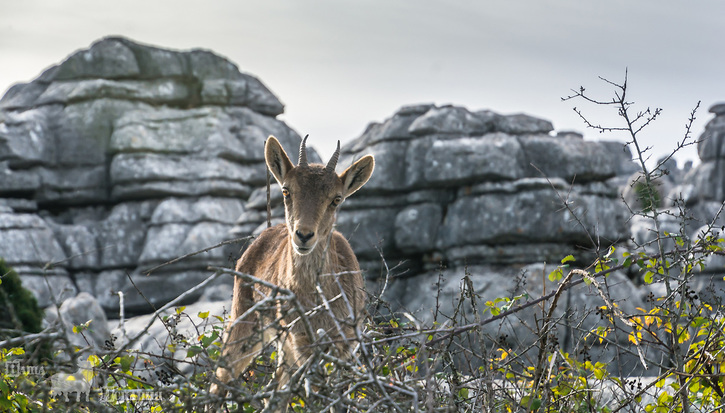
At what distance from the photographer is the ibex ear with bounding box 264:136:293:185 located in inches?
263

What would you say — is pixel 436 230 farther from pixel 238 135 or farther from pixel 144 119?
pixel 144 119

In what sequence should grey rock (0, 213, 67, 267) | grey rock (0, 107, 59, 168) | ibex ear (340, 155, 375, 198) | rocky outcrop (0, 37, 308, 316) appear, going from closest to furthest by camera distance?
ibex ear (340, 155, 375, 198)
grey rock (0, 213, 67, 267)
rocky outcrop (0, 37, 308, 316)
grey rock (0, 107, 59, 168)

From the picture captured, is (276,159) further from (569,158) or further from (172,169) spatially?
(172,169)

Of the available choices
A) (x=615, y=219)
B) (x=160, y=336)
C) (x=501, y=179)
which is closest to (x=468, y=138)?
(x=501, y=179)

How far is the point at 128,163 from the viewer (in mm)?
34969

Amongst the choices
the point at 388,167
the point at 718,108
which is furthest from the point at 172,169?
the point at 718,108

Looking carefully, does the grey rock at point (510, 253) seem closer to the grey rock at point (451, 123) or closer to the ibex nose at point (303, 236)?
the grey rock at point (451, 123)

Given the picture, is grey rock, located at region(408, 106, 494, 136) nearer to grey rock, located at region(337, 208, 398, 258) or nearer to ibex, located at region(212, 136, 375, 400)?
grey rock, located at region(337, 208, 398, 258)

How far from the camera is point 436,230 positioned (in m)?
26.5

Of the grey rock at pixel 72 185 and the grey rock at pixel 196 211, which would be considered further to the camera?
the grey rock at pixel 72 185

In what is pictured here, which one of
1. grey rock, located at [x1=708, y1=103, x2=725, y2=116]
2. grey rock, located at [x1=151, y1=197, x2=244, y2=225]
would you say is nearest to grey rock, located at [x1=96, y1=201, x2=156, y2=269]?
grey rock, located at [x1=151, y1=197, x2=244, y2=225]

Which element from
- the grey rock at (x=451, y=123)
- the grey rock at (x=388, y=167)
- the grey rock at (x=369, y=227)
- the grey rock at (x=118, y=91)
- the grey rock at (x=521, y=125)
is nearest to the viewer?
the grey rock at (x=369, y=227)

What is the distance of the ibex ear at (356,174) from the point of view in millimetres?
6676

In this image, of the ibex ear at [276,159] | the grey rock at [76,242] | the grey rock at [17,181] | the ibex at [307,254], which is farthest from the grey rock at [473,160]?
the ibex ear at [276,159]
